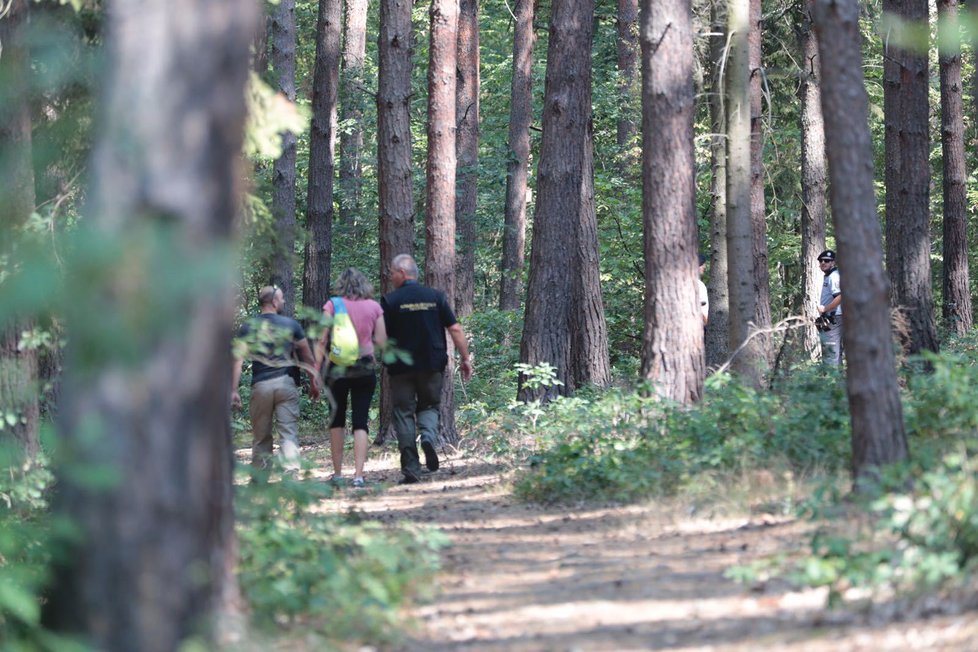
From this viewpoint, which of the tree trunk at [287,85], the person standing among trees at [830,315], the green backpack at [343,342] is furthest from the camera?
the tree trunk at [287,85]

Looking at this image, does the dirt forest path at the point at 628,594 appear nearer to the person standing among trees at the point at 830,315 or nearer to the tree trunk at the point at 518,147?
the person standing among trees at the point at 830,315

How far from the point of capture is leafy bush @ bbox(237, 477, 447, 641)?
5.80 metres

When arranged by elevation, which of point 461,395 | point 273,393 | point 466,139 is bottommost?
point 461,395

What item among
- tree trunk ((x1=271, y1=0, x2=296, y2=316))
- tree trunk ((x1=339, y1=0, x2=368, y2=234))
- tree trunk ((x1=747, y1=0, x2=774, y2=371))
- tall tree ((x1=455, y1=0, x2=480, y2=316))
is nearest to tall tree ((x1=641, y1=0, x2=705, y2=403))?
tree trunk ((x1=747, y1=0, x2=774, y2=371))

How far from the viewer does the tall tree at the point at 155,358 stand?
4.03 metres

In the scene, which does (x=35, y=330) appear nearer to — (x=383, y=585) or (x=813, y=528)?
(x=383, y=585)

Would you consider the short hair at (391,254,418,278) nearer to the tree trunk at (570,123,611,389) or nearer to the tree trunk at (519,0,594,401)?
the tree trunk at (519,0,594,401)

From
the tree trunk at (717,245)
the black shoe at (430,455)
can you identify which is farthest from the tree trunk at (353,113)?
the black shoe at (430,455)

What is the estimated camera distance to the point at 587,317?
1633 centimetres

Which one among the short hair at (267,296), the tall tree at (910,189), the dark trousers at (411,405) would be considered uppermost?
the tall tree at (910,189)

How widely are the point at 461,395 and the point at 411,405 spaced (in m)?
8.11

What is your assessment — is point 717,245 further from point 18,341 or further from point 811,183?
point 18,341

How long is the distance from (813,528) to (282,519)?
343 cm

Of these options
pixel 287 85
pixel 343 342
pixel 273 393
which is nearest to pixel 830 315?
pixel 343 342
